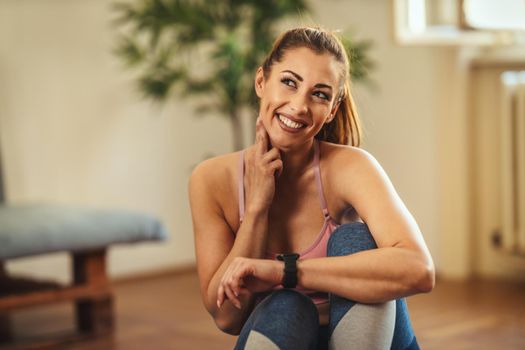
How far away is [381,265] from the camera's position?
132 cm

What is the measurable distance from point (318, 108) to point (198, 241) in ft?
1.02

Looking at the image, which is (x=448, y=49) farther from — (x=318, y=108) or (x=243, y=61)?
(x=318, y=108)

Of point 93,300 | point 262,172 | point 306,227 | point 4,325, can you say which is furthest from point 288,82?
point 4,325

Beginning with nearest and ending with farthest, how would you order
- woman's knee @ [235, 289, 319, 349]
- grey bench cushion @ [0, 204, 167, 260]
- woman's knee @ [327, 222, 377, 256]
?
woman's knee @ [235, 289, 319, 349], woman's knee @ [327, 222, 377, 256], grey bench cushion @ [0, 204, 167, 260]

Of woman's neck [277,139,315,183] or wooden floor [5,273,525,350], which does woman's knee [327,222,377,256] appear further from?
wooden floor [5,273,525,350]

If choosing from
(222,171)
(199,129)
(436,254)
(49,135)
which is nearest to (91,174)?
(49,135)

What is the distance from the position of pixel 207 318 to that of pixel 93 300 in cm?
42

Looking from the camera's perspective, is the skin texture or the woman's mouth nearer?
the skin texture

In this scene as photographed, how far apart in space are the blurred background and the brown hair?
1.60 metres

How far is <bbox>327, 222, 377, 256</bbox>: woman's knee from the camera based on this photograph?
1.37 meters

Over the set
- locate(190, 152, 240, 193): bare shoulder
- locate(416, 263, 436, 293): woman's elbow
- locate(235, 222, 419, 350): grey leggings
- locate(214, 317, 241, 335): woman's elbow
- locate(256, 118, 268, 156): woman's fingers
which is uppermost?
locate(256, 118, 268, 156): woman's fingers

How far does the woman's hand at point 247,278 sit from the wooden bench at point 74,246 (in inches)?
50.6

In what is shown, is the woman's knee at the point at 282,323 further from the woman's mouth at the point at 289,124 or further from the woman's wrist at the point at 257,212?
the woman's mouth at the point at 289,124

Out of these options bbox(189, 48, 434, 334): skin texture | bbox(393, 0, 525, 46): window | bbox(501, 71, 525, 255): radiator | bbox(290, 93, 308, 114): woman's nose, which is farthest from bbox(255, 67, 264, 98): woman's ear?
bbox(501, 71, 525, 255): radiator
